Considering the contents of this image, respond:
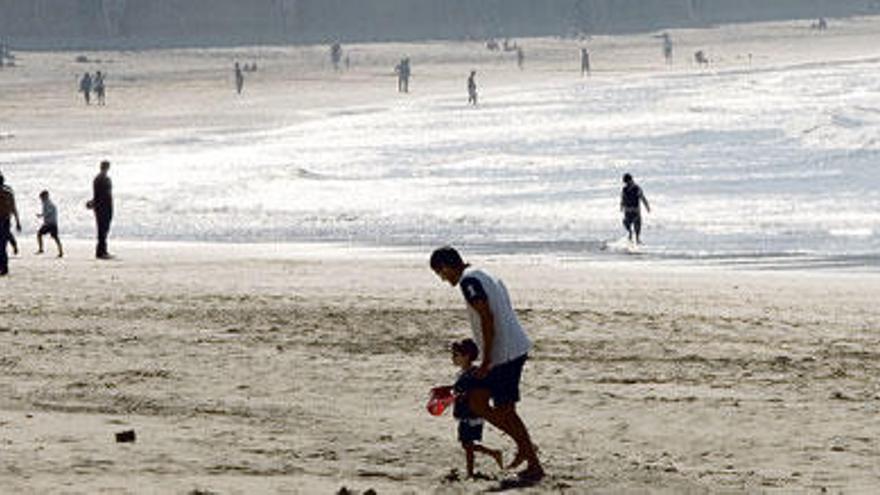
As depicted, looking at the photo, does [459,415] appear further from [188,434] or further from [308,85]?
[308,85]

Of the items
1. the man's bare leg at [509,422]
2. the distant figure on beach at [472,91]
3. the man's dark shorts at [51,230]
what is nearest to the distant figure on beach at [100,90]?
the distant figure on beach at [472,91]

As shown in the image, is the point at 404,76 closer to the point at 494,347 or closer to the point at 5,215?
the point at 5,215

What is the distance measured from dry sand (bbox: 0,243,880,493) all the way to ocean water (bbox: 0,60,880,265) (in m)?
6.92

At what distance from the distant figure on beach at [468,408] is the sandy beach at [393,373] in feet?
0.56

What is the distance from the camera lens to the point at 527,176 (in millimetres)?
41969

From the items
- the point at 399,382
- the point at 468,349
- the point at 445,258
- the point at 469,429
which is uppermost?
the point at 445,258

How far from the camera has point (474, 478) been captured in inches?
438

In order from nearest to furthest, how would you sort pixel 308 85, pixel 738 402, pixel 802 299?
pixel 738 402
pixel 802 299
pixel 308 85

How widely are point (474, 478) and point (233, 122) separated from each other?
176ft

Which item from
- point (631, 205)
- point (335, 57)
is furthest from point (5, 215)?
point (335, 57)

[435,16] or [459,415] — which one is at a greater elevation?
[435,16]

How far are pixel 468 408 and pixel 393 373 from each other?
11.7 feet

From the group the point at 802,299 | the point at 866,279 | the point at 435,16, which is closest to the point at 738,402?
the point at 802,299

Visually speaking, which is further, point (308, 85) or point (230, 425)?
point (308, 85)
